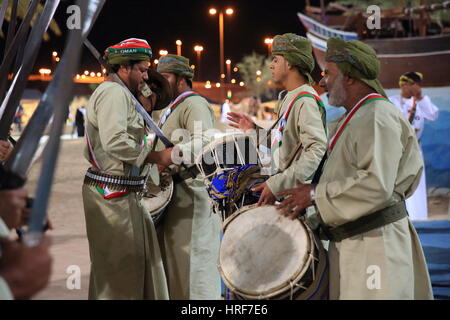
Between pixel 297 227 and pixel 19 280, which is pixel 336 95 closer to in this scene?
pixel 297 227

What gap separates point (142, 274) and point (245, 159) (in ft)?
3.51

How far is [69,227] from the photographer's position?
27.6 ft

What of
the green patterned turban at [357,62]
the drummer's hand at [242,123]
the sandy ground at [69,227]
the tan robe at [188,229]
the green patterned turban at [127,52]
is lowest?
the sandy ground at [69,227]

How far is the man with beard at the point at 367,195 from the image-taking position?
2.61 m

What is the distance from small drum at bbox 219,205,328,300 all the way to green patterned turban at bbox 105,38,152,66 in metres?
1.31

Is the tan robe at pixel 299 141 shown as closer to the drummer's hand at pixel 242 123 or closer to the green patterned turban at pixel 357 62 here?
the drummer's hand at pixel 242 123

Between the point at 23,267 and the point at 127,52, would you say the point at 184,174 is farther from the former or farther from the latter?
the point at 23,267

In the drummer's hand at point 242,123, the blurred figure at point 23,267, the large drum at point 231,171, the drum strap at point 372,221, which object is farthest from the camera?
the drummer's hand at point 242,123

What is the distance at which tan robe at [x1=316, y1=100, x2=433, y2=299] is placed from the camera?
8.51 ft

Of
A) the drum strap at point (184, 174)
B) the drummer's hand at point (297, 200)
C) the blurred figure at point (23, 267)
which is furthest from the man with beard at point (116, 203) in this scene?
the blurred figure at point (23, 267)

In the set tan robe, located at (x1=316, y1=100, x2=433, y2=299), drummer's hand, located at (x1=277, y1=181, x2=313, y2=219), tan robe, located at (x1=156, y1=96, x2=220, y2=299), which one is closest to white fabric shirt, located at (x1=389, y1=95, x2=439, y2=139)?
tan robe, located at (x1=156, y1=96, x2=220, y2=299)

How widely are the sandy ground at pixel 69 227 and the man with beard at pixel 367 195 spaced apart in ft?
4.36

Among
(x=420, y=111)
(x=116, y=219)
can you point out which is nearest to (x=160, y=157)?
(x=116, y=219)

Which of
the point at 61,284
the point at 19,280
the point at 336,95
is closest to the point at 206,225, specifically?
the point at 61,284
